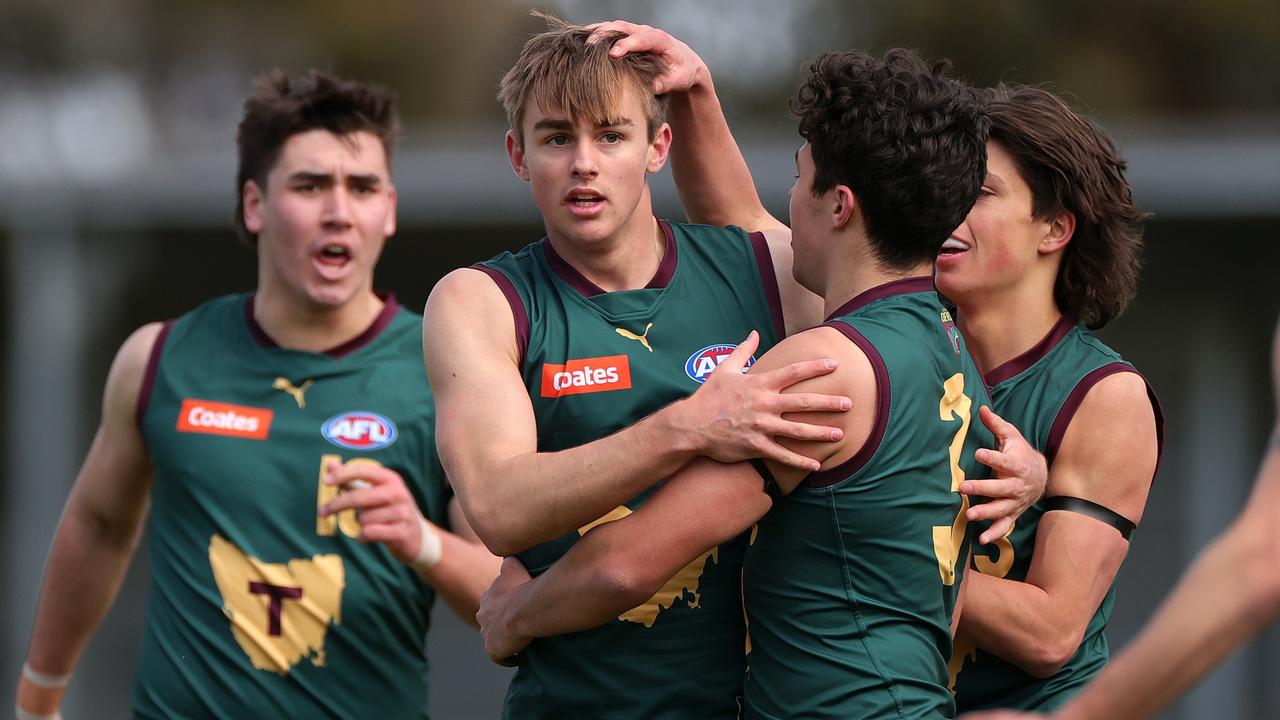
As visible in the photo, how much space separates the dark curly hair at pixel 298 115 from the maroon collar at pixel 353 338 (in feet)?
1.16

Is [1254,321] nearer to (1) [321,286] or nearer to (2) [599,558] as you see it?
(1) [321,286]

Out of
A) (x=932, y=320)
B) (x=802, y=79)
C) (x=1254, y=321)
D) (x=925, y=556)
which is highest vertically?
(x=802, y=79)

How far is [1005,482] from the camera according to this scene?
10.8ft

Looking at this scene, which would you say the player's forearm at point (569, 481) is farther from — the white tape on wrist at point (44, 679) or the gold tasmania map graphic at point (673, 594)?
the white tape on wrist at point (44, 679)

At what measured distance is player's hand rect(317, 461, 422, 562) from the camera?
4211 millimetres

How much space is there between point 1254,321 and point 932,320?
35.5 feet

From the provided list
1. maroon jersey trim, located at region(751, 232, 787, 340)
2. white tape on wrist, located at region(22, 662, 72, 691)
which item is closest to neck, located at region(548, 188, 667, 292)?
maroon jersey trim, located at region(751, 232, 787, 340)

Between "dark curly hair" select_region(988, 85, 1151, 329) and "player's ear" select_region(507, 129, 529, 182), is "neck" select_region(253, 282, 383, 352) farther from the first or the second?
"dark curly hair" select_region(988, 85, 1151, 329)

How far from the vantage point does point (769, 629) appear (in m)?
3.14

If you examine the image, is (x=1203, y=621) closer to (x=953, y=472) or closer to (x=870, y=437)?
(x=870, y=437)

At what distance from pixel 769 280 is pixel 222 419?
196 centimetres

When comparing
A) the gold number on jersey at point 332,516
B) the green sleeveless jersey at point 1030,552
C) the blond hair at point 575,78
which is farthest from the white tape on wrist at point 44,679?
the green sleeveless jersey at point 1030,552

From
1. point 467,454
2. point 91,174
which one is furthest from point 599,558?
point 91,174

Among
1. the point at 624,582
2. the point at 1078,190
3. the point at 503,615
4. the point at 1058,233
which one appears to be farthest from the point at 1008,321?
the point at 503,615
